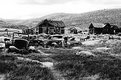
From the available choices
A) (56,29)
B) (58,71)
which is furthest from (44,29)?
(58,71)

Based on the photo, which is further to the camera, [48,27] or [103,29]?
[103,29]

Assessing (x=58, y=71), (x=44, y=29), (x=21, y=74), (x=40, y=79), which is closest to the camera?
(x=40, y=79)

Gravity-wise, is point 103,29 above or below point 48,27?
below

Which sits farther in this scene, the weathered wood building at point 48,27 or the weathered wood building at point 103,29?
the weathered wood building at point 103,29

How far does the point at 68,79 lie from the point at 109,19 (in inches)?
7425

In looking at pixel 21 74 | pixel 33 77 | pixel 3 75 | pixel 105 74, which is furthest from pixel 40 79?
pixel 105 74

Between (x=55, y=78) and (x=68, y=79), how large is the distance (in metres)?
0.77

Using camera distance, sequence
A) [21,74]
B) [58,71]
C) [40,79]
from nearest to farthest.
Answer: [40,79] < [21,74] < [58,71]

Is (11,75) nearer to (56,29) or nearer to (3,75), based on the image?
(3,75)

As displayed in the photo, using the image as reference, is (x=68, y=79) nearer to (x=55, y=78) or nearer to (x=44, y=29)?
(x=55, y=78)

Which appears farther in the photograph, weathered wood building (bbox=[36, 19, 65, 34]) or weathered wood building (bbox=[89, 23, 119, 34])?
weathered wood building (bbox=[89, 23, 119, 34])

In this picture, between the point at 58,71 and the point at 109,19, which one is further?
the point at 109,19

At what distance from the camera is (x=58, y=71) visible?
46.8ft

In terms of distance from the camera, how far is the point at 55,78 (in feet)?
40.1
